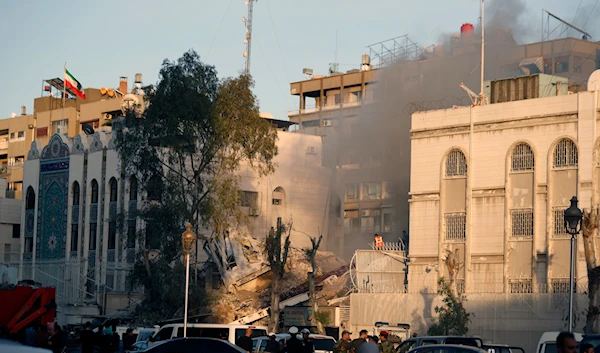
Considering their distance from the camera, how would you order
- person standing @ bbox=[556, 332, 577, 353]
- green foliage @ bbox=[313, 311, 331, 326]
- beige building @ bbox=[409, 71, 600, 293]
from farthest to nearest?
green foliage @ bbox=[313, 311, 331, 326]
beige building @ bbox=[409, 71, 600, 293]
person standing @ bbox=[556, 332, 577, 353]

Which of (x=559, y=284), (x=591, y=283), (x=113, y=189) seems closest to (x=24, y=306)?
(x=591, y=283)

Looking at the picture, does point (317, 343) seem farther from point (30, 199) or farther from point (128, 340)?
point (30, 199)

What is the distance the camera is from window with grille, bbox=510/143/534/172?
4834 centimetres

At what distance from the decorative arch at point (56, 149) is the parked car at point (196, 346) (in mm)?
50381

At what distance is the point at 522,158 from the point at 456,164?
3.60m

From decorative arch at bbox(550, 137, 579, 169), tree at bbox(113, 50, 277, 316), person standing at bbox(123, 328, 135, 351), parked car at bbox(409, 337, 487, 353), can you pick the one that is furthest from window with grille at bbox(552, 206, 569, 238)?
parked car at bbox(409, 337, 487, 353)

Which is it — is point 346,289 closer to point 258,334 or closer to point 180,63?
point 180,63

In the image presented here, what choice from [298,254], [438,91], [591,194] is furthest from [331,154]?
[591,194]

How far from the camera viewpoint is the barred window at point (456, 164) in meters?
50.6

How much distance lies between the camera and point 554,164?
156 feet

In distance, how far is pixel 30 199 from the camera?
75.0 meters

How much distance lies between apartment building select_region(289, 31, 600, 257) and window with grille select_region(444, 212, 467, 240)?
10.5m

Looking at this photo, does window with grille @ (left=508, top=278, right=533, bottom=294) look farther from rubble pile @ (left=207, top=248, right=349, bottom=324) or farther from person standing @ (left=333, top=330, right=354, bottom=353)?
person standing @ (left=333, top=330, right=354, bottom=353)

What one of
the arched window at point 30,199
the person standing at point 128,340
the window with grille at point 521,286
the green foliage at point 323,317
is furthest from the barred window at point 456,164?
the arched window at point 30,199
